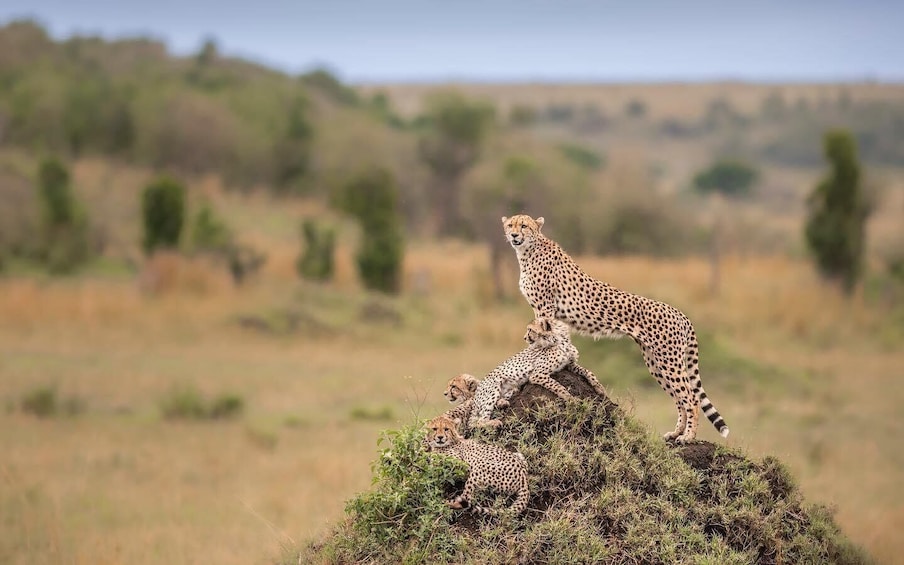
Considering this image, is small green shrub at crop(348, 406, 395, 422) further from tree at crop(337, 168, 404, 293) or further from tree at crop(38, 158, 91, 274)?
Answer: tree at crop(38, 158, 91, 274)

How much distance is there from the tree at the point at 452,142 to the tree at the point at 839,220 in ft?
65.4

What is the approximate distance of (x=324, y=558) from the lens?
6727mm

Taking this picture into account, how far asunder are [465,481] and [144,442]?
8.61m

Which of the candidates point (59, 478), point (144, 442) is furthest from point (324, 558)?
point (144, 442)

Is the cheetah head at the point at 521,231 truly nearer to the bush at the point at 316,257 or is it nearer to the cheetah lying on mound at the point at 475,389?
the cheetah lying on mound at the point at 475,389

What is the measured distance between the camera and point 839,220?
24.6 meters

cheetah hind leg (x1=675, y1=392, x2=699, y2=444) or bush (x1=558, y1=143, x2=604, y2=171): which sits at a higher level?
bush (x1=558, y1=143, x2=604, y2=171)

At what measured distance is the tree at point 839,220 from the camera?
80.3 feet

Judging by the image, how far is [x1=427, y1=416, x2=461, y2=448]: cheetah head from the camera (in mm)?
6547

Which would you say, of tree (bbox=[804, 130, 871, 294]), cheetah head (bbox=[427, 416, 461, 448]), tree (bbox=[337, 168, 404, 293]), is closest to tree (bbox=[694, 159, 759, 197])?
tree (bbox=[804, 130, 871, 294])

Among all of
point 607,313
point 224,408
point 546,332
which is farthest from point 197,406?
point 607,313

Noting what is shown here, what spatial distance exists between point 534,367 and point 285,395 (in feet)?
34.6

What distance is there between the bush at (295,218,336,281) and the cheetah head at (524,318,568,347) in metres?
18.7

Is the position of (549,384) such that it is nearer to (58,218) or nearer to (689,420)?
(689,420)
